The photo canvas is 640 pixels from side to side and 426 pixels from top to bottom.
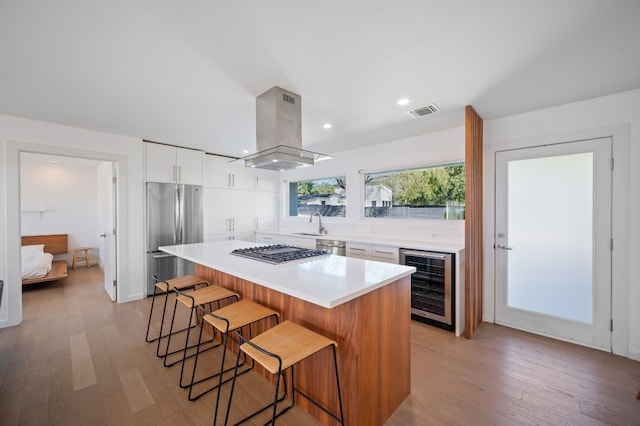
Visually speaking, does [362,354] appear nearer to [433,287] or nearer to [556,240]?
[433,287]

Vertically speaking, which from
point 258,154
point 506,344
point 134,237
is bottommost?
point 506,344

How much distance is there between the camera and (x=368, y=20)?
1532mm

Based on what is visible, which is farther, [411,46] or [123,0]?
[411,46]

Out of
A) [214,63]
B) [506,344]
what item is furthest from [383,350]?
[214,63]

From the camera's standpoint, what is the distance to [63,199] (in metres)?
6.01

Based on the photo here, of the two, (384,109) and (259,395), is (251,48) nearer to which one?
(384,109)

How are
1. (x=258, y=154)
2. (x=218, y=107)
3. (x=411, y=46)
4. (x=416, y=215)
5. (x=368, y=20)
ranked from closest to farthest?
(x=368, y=20)
(x=411, y=46)
(x=258, y=154)
(x=218, y=107)
(x=416, y=215)

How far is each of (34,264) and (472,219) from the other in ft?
21.9

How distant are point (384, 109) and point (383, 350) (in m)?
2.36

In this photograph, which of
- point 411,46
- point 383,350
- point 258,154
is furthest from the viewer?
point 258,154

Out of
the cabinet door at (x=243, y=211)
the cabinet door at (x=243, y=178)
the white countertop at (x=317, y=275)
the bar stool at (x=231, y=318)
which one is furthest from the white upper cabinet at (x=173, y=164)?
the bar stool at (x=231, y=318)

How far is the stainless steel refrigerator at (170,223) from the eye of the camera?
4.11m

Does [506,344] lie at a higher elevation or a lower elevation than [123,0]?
lower

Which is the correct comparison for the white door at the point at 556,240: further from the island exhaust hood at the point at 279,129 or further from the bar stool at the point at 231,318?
the bar stool at the point at 231,318
